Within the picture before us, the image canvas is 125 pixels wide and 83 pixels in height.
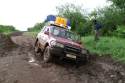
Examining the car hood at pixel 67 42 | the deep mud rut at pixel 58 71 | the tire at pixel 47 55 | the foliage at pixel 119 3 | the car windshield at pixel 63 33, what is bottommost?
the deep mud rut at pixel 58 71

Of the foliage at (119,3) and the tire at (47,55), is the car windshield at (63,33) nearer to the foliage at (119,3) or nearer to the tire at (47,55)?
the tire at (47,55)

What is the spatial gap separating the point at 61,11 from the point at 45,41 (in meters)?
31.2

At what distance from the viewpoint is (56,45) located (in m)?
17.1

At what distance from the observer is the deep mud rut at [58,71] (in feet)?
47.5

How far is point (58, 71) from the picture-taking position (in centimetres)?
1573

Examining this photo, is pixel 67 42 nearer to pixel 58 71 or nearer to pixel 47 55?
pixel 47 55

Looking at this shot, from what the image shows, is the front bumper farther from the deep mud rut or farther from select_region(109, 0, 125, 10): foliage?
select_region(109, 0, 125, 10): foliage

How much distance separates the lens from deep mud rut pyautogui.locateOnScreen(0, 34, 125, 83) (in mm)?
14484

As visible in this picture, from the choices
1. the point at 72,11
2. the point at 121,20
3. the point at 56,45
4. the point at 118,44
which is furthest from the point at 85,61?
the point at 72,11

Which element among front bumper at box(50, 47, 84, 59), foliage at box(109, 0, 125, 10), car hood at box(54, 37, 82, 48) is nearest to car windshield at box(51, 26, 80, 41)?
car hood at box(54, 37, 82, 48)

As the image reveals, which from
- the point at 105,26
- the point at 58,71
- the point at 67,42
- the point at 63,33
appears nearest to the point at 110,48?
the point at 63,33

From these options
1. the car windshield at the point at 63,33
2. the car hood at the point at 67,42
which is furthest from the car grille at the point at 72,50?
the car windshield at the point at 63,33

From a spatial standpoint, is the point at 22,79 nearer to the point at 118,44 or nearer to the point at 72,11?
the point at 118,44

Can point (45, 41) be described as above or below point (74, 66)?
above
